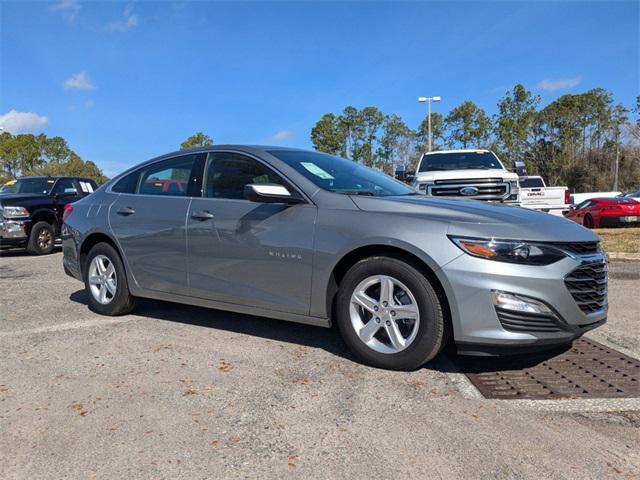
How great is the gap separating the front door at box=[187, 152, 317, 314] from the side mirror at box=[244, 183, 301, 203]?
3.3 inches

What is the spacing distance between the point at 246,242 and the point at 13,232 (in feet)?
31.1

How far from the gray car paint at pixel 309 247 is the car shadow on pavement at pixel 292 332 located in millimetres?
454

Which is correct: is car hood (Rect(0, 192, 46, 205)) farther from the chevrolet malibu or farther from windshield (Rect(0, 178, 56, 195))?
the chevrolet malibu

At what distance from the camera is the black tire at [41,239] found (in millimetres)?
11664

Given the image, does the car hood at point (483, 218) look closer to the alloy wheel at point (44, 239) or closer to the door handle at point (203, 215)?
the door handle at point (203, 215)

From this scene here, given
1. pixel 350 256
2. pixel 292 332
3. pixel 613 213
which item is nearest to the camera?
pixel 350 256

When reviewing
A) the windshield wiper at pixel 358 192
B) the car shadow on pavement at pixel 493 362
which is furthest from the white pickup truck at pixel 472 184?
the car shadow on pavement at pixel 493 362

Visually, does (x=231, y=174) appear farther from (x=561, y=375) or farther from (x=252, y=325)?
(x=561, y=375)

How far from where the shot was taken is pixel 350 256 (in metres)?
3.77

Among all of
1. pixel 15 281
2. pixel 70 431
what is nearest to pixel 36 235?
pixel 15 281

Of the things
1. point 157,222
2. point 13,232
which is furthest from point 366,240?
point 13,232

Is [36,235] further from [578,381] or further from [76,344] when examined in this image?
[578,381]

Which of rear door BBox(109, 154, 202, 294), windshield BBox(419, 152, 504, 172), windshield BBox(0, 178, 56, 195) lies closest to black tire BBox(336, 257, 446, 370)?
rear door BBox(109, 154, 202, 294)

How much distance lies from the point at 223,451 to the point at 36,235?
10.9 m
